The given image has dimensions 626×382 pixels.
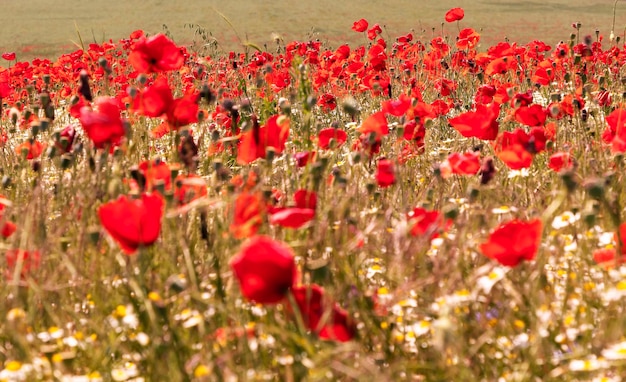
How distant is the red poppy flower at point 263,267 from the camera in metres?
1.27

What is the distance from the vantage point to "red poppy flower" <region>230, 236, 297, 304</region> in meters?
1.27

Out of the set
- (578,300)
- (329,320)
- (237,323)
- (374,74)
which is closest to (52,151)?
(237,323)

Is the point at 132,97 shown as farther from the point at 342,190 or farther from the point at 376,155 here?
the point at 376,155

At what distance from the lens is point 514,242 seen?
5.01 ft

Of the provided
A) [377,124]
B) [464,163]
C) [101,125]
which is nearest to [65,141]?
[101,125]

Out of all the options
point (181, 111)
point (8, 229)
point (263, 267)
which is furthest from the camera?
point (181, 111)

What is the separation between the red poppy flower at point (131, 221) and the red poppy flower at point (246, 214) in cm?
23

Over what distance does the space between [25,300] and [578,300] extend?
1445mm

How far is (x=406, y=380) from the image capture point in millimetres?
1613

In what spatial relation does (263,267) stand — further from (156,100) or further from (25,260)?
(156,100)

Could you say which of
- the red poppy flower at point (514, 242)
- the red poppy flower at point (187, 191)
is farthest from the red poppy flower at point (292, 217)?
the red poppy flower at point (187, 191)

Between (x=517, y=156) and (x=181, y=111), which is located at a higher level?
(x=181, y=111)

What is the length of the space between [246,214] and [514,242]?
60 cm

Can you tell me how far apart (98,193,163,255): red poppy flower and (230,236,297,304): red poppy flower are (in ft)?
0.92
